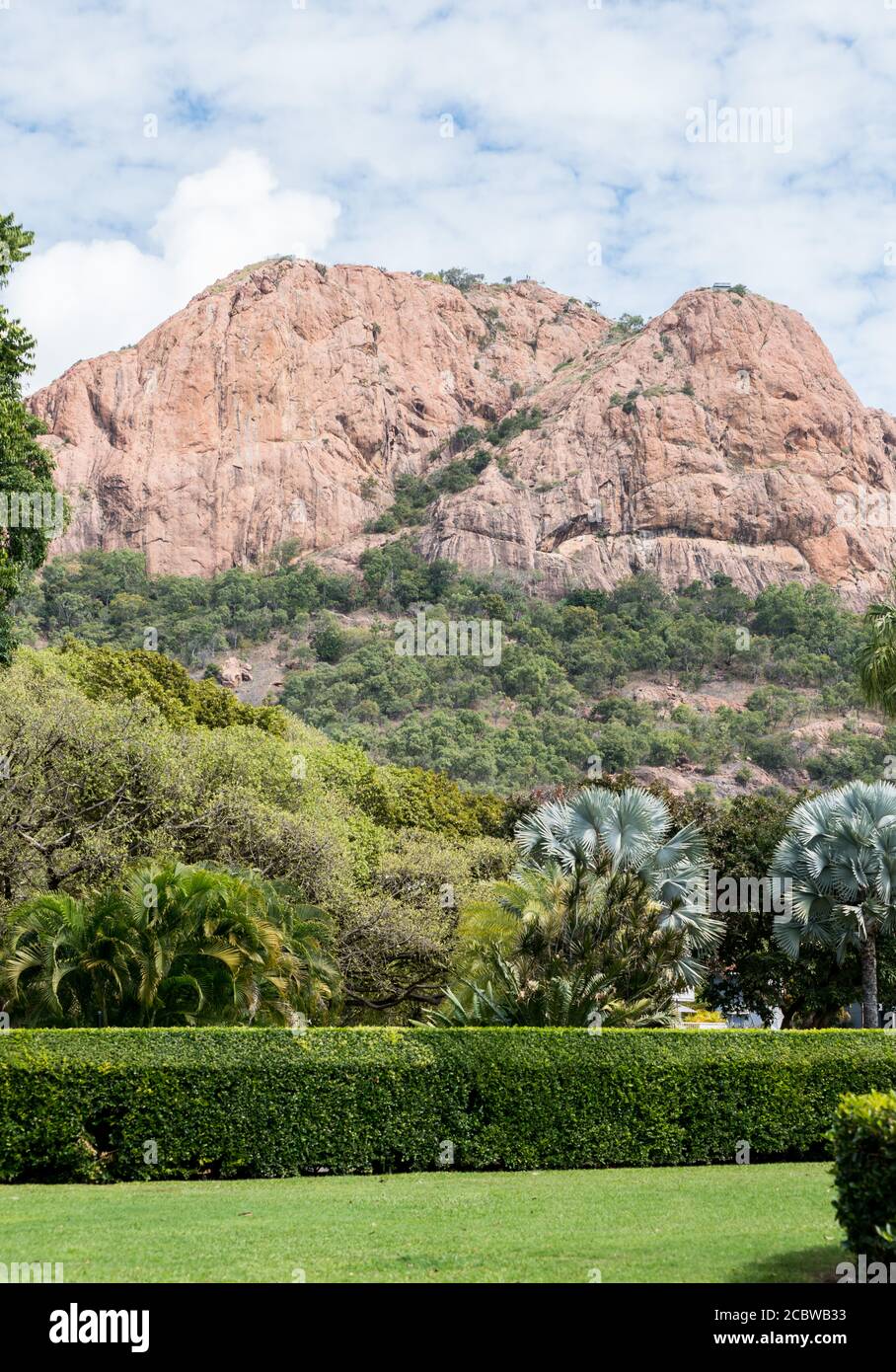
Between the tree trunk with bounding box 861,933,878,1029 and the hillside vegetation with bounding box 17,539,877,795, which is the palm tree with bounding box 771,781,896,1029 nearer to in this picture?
the tree trunk with bounding box 861,933,878,1029

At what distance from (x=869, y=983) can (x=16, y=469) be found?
51.9 ft

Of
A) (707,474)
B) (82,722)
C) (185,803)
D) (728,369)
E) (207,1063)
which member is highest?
(728,369)

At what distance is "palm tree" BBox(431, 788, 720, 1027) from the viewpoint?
16734 mm

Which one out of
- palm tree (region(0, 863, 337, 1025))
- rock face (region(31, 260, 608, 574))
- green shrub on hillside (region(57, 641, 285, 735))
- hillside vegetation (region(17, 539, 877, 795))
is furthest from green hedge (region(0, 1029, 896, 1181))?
rock face (region(31, 260, 608, 574))

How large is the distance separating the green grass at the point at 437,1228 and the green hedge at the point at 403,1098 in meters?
0.48

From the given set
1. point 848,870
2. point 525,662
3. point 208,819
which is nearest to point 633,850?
point 848,870

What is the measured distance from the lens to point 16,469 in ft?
61.7

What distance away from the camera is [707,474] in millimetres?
141000

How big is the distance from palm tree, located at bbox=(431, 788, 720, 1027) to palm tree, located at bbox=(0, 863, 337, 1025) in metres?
2.88
